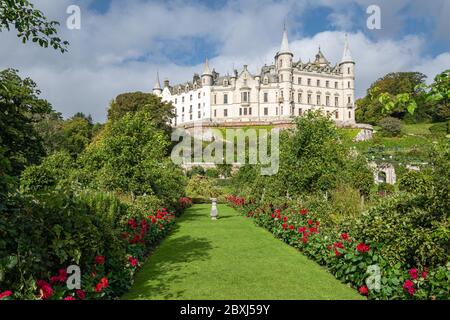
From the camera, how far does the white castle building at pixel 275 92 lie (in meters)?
73.8

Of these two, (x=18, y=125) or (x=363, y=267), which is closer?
(x=363, y=267)

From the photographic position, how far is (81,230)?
566 cm

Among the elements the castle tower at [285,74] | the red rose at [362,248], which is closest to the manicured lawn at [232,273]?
the red rose at [362,248]

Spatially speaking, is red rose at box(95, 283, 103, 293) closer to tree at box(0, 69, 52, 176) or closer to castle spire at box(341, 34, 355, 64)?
tree at box(0, 69, 52, 176)

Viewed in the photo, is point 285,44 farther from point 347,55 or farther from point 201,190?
point 201,190

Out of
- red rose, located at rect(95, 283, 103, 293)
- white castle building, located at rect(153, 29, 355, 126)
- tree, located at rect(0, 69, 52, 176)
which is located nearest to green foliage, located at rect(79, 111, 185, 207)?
tree, located at rect(0, 69, 52, 176)

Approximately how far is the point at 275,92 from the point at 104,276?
7143 centimetres

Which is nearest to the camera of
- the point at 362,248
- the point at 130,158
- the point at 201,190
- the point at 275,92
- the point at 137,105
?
the point at 362,248

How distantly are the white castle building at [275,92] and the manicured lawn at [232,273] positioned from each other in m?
61.4

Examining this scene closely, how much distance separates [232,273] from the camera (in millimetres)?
7883

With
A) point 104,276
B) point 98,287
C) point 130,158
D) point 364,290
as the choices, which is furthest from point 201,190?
point 98,287

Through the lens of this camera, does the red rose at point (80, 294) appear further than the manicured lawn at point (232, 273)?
No

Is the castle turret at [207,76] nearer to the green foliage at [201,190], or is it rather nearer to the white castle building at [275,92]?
the white castle building at [275,92]
